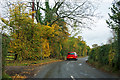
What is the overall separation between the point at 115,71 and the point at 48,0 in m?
17.8

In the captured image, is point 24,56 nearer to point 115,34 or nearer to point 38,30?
point 38,30

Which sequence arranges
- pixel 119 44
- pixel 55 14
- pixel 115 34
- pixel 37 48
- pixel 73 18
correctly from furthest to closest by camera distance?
pixel 55 14 → pixel 73 18 → pixel 37 48 → pixel 115 34 → pixel 119 44

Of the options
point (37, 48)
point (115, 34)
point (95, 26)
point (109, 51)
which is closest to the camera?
point (115, 34)

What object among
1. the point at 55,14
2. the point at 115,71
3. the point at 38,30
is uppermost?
the point at 55,14

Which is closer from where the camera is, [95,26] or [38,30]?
[38,30]

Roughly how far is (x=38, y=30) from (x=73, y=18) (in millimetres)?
8288

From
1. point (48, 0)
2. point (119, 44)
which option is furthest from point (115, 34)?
point (48, 0)

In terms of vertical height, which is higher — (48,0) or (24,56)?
(48,0)

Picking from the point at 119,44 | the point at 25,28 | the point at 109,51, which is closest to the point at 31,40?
the point at 25,28

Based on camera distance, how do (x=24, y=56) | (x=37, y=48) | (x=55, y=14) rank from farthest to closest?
1. (x=55, y=14)
2. (x=37, y=48)
3. (x=24, y=56)

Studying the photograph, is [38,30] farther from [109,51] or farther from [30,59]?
[109,51]

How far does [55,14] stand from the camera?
88.8ft

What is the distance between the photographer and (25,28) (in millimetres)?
18406

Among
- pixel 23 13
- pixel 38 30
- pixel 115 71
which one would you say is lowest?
pixel 115 71
